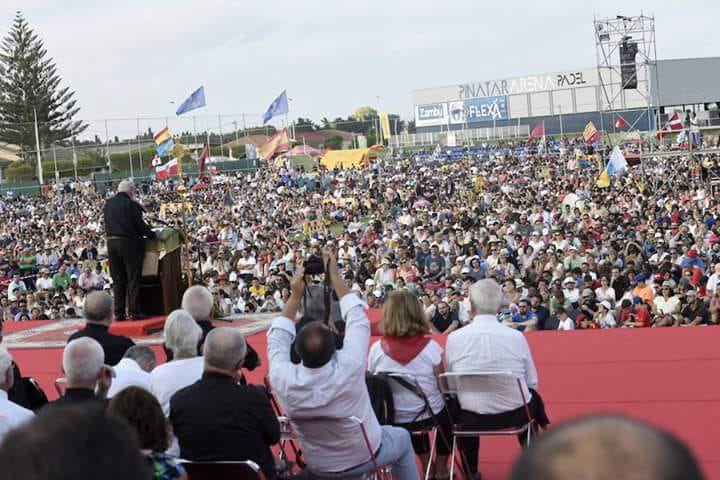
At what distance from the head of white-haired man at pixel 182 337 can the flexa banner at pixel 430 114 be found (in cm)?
6390

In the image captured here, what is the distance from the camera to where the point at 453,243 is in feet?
54.6

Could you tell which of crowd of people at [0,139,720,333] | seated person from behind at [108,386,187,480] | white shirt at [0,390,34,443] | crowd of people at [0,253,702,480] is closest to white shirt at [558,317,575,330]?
crowd of people at [0,139,720,333]

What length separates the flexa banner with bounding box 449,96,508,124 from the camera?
66875 mm

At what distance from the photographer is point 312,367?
3.81m

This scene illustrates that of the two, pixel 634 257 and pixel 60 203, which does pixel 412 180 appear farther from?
pixel 634 257

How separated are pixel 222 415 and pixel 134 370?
0.92 m

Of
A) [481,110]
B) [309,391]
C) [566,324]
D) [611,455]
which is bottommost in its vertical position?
[566,324]

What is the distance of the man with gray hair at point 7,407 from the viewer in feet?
12.1

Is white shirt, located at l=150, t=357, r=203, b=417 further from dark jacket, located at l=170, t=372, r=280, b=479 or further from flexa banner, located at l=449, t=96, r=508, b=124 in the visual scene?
flexa banner, located at l=449, t=96, r=508, b=124

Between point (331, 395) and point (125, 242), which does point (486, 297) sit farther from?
point (125, 242)

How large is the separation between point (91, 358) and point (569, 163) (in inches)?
1166

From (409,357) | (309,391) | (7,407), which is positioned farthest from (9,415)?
(409,357)

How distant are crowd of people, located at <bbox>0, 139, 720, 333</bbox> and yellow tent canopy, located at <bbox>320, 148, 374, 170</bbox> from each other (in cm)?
895

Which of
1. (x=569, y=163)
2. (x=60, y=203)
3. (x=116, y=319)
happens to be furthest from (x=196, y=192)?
(x=116, y=319)
